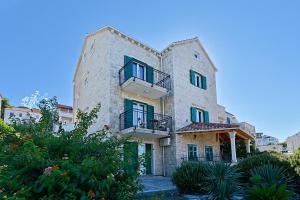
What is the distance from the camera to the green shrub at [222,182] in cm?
856

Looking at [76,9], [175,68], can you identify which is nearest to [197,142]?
[175,68]

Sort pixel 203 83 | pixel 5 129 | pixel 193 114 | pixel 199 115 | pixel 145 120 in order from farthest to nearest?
pixel 203 83
pixel 199 115
pixel 193 114
pixel 145 120
pixel 5 129

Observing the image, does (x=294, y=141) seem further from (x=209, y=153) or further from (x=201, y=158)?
(x=201, y=158)

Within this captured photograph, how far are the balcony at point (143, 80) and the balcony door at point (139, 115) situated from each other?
85 cm

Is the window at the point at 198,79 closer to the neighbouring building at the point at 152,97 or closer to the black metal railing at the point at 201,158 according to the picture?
the neighbouring building at the point at 152,97

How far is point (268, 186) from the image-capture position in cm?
846

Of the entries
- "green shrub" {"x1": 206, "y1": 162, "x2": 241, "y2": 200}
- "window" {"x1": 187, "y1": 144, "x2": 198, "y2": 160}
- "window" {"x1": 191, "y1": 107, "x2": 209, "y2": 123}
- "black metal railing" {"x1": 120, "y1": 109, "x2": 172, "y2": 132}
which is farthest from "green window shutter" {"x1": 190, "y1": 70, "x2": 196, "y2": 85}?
"green shrub" {"x1": 206, "y1": 162, "x2": 241, "y2": 200}

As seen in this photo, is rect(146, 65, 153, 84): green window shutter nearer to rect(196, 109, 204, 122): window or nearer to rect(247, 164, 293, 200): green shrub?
rect(196, 109, 204, 122): window

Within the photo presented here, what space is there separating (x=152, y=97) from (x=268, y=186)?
11.5 metres

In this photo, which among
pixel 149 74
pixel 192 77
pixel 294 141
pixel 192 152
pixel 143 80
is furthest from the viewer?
pixel 294 141

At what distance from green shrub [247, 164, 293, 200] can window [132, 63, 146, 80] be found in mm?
10626

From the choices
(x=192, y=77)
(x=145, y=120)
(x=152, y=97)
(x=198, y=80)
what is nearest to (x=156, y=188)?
(x=145, y=120)

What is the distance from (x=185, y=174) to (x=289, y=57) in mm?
8167

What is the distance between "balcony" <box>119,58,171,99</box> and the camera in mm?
16656
